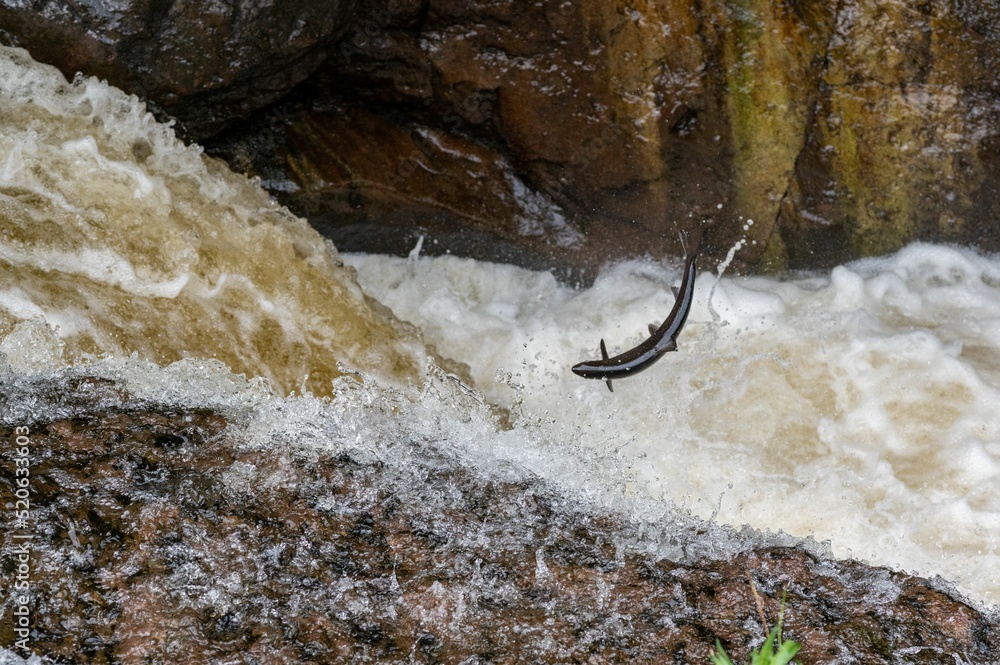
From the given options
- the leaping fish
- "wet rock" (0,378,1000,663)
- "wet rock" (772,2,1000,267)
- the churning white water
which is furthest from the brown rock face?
"wet rock" (0,378,1000,663)

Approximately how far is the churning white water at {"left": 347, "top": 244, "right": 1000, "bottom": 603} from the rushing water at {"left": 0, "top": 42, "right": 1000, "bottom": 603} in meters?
0.01

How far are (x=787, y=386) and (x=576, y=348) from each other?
3.71ft

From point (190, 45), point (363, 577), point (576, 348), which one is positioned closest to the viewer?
point (363, 577)

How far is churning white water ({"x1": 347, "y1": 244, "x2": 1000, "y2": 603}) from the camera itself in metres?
4.28

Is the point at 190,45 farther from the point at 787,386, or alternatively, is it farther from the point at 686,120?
the point at 787,386

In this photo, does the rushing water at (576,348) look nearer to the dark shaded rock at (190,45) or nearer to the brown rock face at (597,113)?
the dark shaded rock at (190,45)

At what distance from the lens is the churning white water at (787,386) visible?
4281mm

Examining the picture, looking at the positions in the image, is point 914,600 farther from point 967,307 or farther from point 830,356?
point 967,307

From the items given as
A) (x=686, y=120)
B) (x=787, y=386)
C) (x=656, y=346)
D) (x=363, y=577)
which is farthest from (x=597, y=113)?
(x=363, y=577)

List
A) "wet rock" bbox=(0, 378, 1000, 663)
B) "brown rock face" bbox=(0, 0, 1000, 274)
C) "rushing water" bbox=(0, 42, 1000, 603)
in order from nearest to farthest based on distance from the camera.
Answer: "wet rock" bbox=(0, 378, 1000, 663), "rushing water" bbox=(0, 42, 1000, 603), "brown rock face" bbox=(0, 0, 1000, 274)

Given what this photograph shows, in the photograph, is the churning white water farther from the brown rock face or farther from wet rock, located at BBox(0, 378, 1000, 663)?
wet rock, located at BBox(0, 378, 1000, 663)

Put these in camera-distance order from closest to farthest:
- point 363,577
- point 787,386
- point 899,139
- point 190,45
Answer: point 363,577 → point 190,45 → point 787,386 → point 899,139

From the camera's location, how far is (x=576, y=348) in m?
5.33

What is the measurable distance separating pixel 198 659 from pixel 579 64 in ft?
11.8
